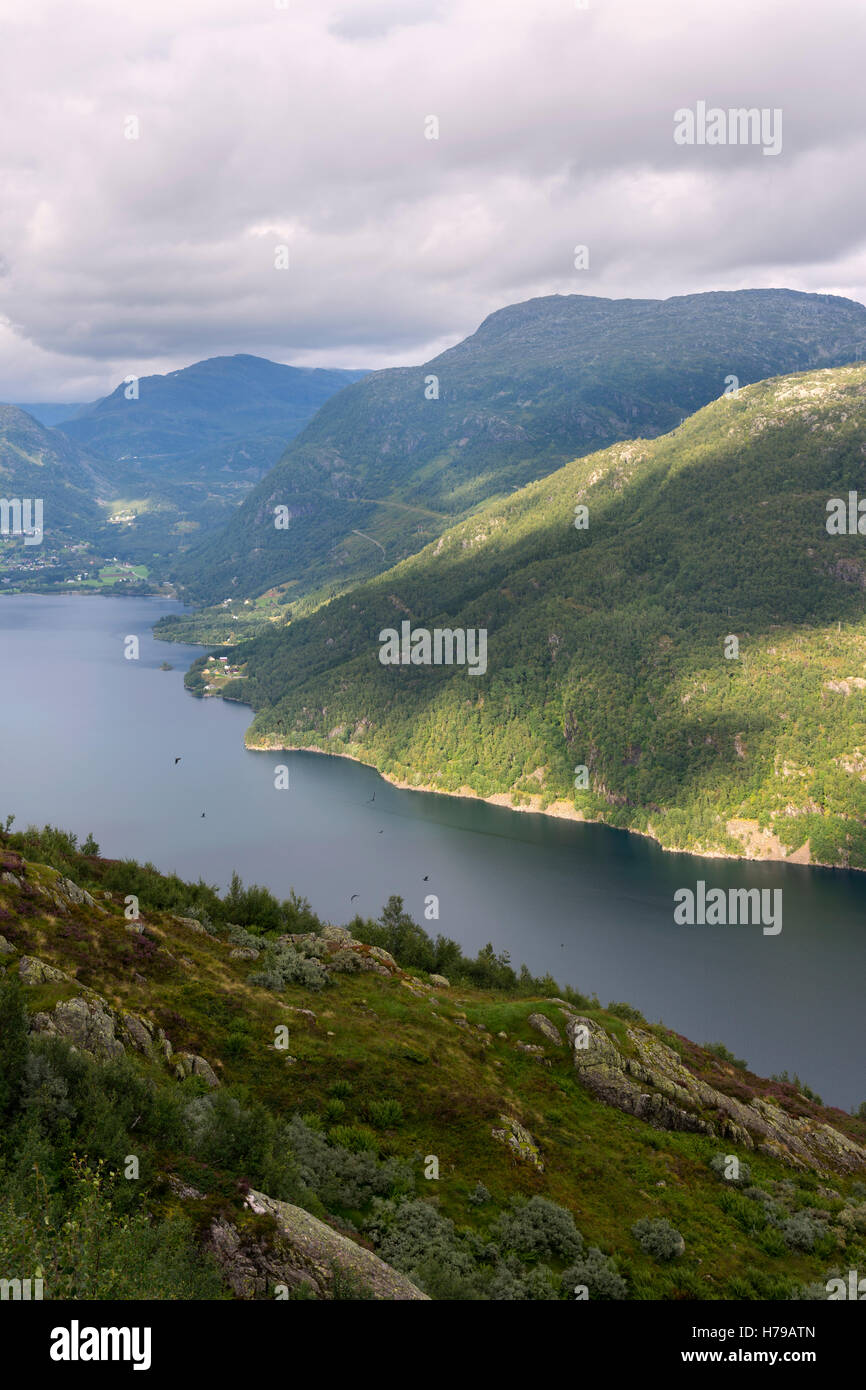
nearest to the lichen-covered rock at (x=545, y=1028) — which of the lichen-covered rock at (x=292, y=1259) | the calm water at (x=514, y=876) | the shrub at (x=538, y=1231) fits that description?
the shrub at (x=538, y=1231)

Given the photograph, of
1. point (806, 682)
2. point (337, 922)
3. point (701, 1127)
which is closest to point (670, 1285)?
point (701, 1127)

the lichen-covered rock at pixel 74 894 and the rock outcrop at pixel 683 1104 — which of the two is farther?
the rock outcrop at pixel 683 1104

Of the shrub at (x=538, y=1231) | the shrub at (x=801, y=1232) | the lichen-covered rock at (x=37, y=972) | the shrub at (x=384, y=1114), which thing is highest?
the lichen-covered rock at (x=37, y=972)

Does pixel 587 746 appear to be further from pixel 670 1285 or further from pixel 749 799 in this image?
pixel 670 1285

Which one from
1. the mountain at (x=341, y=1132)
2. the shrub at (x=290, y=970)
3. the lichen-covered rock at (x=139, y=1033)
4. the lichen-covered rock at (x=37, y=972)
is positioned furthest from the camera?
the shrub at (x=290, y=970)

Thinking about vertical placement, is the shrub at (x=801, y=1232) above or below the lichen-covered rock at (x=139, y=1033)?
below

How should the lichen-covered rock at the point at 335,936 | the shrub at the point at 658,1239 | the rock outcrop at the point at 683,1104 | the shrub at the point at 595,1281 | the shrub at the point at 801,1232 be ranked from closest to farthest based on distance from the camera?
1. the shrub at the point at 595,1281
2. the shrub at the point at 658,1239
3. the shrub at the point at 801,1232
4. the rock outcrop at the point at 683,1104
5. the lichen-covered rock at the point at 335,936

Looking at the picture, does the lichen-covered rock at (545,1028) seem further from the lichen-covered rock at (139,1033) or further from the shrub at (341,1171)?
the lichen-covered rock at (139,1033)
